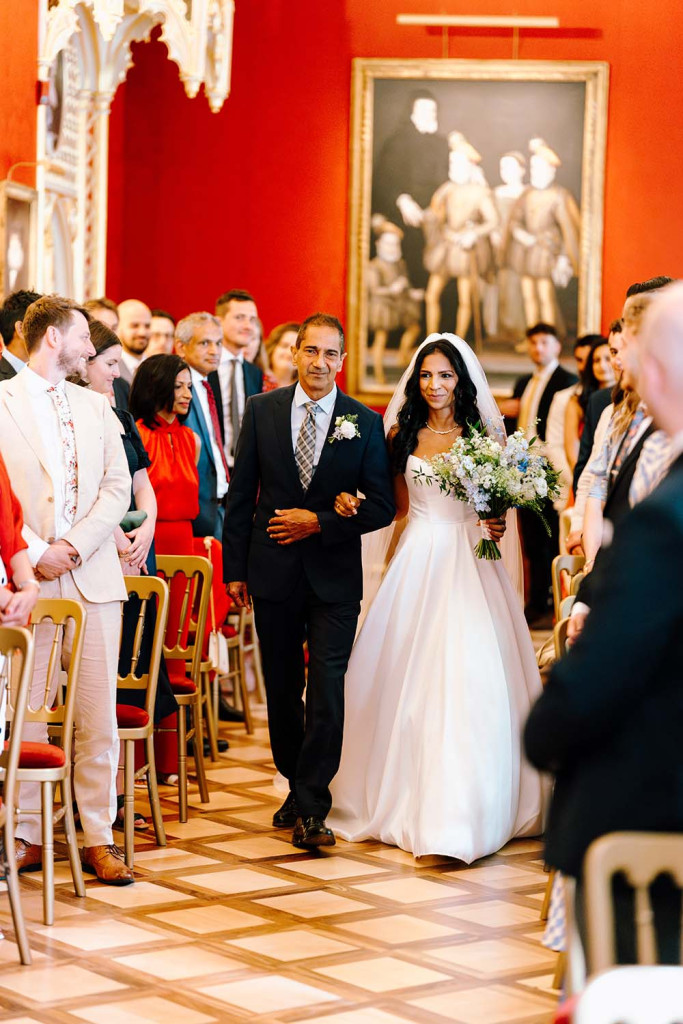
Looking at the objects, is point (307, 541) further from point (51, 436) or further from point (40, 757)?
point (40, 757)

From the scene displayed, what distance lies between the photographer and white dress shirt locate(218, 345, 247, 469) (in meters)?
8.30

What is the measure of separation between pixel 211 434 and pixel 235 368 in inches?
38.2

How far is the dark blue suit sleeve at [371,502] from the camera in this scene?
5.71 meters

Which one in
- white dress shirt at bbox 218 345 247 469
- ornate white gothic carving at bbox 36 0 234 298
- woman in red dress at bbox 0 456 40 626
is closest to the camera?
woman in red dress at bbox 0 456 40 626

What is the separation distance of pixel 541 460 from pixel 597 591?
364 cm

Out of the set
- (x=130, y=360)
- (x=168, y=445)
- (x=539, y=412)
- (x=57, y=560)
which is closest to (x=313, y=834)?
(x=57, y=560)

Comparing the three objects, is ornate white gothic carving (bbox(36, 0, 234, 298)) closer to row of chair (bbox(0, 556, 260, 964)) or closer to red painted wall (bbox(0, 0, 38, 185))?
red painted wall (bbox(0, 0, 38, 185))

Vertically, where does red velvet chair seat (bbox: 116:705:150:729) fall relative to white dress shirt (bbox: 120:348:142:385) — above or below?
below

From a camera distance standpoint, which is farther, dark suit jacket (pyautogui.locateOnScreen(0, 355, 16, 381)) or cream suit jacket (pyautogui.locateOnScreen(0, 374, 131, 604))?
dark suit jacket (pyautogui.locateOnScreen(0, 355, 16, 381))

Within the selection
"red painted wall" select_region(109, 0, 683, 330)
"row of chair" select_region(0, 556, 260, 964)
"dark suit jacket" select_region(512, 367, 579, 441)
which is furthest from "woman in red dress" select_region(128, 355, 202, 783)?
"red painted wall" select_region(109, 0, 683, 330)

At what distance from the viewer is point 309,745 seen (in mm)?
5727

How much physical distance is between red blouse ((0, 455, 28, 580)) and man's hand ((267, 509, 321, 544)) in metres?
1.25

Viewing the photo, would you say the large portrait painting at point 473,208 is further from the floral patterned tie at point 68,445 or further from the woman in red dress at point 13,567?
the woman in red dress at point 13,567

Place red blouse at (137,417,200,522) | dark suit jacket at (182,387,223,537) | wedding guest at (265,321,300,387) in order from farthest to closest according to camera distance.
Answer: wedding guest at (265,321,300,387) → dark suit jacket at (182,387,223,537) → red blouse at (137,417,200,522)
